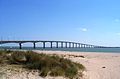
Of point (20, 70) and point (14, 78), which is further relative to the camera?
point (20, 70)

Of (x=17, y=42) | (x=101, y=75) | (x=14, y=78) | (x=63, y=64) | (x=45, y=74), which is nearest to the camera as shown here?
(x=14, y=78)

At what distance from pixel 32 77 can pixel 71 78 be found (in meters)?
1.96

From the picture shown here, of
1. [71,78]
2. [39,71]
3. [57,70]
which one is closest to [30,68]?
[39,71]

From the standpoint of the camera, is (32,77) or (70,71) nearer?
(32,77)

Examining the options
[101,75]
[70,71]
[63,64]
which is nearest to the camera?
[70,71]

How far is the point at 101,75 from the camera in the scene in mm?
14180

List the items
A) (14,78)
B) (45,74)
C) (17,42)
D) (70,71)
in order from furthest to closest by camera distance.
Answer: (17,42)
(70,71)
(45,74)
(14,78)

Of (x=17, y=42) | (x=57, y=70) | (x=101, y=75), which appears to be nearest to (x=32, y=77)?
(x=57, y=70)

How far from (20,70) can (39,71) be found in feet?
2.96

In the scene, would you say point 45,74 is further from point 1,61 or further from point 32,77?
point 1,61

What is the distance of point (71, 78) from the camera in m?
11.2

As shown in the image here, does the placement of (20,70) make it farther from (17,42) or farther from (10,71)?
(17,42)

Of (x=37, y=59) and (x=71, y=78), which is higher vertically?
(x=37, y=59)

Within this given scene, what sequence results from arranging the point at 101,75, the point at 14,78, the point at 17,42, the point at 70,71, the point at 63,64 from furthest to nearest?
the point at 17,42
the point at 101,75
the point at 63,64
the point at 70,71
the point at 14,78
